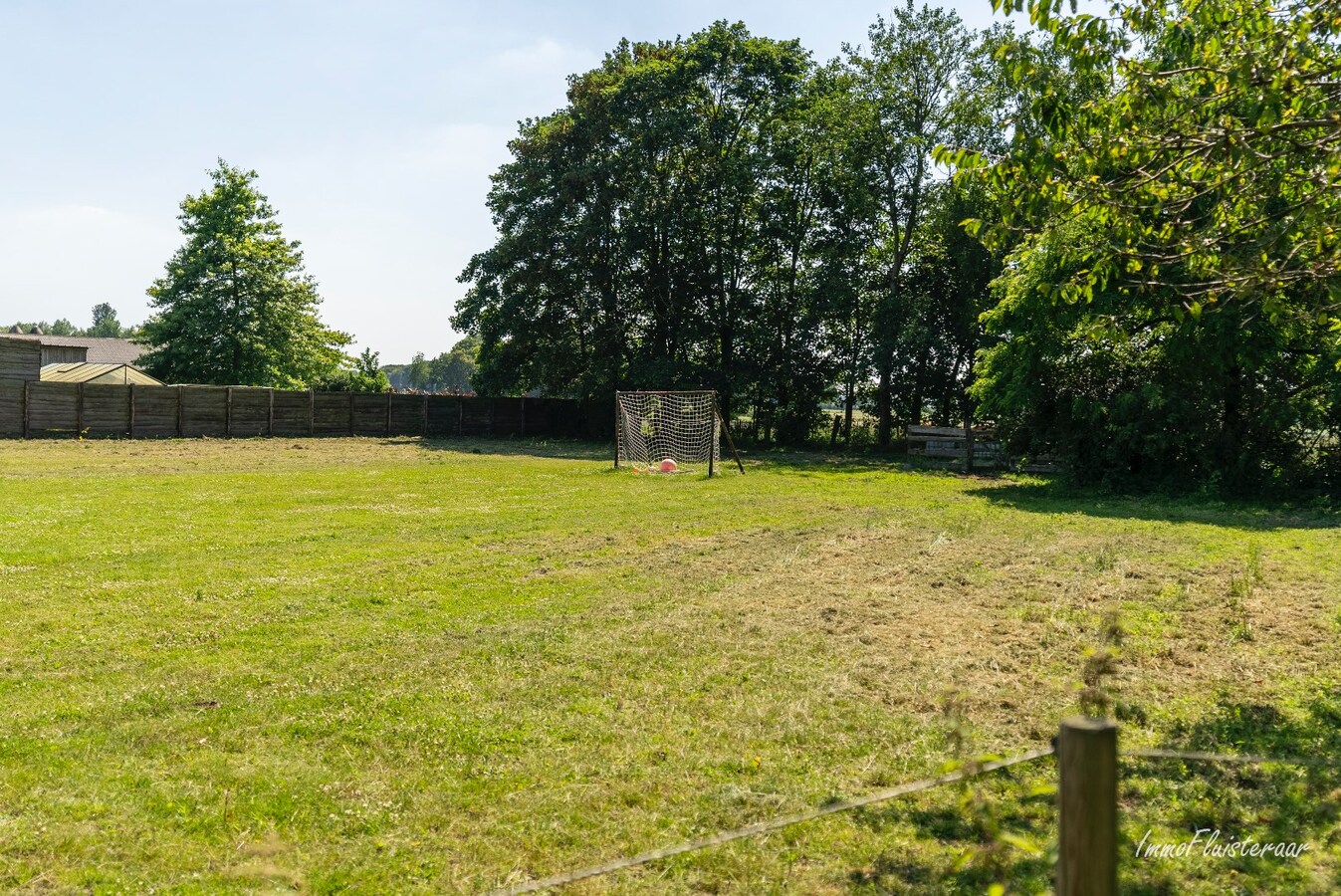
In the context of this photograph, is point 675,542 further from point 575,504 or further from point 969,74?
point 969,74

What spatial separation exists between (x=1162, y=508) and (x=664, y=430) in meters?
12.7

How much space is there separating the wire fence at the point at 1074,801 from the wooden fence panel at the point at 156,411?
3045cm

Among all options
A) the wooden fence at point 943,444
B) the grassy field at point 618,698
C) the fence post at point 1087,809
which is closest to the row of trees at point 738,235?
the wooden fence at point 943,444

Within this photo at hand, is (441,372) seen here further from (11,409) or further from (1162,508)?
(1162,508)

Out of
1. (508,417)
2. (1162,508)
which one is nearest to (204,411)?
(508,417)

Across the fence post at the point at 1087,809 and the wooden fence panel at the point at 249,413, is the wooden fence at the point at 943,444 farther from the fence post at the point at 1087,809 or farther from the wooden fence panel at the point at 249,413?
the fence post at the point at 1087,809

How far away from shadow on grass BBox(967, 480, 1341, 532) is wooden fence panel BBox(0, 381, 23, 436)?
27105mm

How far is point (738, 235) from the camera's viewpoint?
35.2 m

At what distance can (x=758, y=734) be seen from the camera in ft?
14.6

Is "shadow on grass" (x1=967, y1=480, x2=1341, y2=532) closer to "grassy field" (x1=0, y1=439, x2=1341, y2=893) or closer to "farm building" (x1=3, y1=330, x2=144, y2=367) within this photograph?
"grassy field" (x1=0, y1=439, x2=1341, y2=893)

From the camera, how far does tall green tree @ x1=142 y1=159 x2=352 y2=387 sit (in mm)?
37406

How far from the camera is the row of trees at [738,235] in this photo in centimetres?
3123

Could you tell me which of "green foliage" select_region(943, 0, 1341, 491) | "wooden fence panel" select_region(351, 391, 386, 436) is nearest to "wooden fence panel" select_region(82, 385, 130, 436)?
"wooden fence panel" select_region(351, 391, 386, 436)

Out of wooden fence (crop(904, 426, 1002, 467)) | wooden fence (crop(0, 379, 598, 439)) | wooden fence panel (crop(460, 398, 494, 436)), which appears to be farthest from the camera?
wooden fence panel (crop(460, 398, 494, 436))
